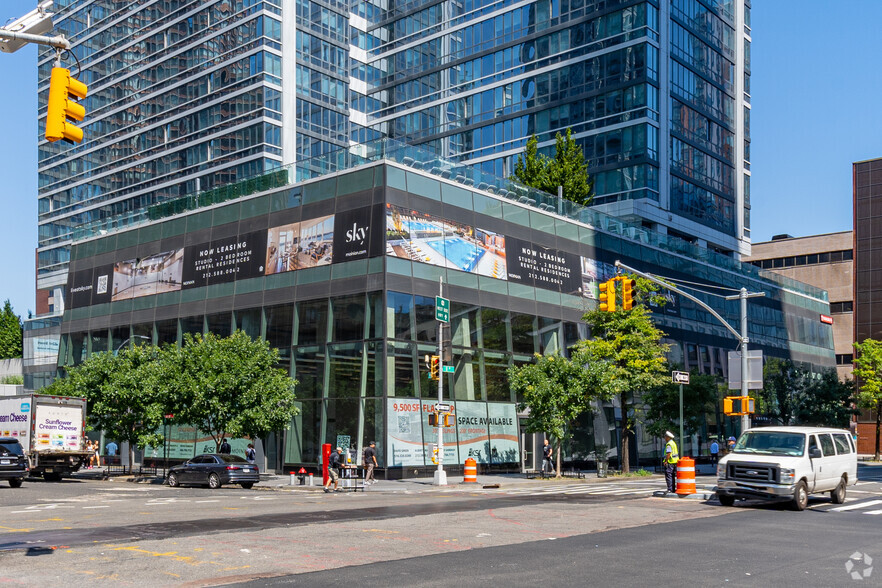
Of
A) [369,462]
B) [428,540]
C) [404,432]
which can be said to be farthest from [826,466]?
[404,432]

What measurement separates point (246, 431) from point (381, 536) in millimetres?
25351

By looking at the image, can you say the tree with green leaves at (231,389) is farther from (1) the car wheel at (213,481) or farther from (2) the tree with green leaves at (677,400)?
(2) the tree with green leaves at (677,400)

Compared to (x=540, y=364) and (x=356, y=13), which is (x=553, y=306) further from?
(x=356, y=13)

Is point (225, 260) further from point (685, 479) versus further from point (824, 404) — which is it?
point (824, 404)

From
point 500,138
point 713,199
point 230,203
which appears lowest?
point 230,203

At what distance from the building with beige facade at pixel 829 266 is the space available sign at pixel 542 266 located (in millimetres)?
56262

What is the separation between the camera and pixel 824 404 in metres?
64.9

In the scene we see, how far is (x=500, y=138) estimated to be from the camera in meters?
77.4

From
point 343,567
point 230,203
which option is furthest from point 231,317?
point 343,567

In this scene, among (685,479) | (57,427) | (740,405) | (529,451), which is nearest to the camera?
(685,479)

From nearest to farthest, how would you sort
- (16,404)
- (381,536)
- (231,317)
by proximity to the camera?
(381,536), (16,404), (231,317)

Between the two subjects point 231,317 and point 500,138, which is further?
point 500,138

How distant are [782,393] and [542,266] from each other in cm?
2607

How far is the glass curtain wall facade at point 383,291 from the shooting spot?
40.8 meters
